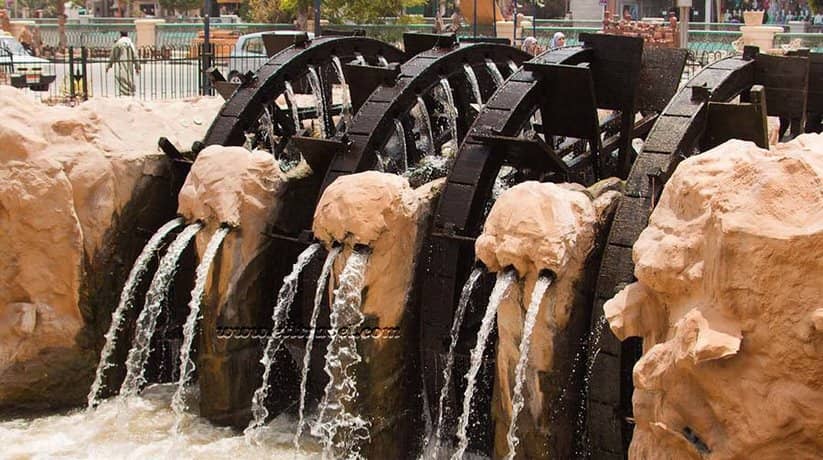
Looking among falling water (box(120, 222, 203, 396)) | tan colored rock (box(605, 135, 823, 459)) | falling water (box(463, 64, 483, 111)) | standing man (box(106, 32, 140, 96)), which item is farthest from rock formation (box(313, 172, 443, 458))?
standing man (box(106, 32, 140, 96))

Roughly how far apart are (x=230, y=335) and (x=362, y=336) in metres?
1.51

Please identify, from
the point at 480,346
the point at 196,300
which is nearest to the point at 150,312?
the point at 196,300

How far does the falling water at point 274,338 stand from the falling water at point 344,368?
655mm

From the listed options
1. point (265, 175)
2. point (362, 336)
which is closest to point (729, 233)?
point (362, 336)

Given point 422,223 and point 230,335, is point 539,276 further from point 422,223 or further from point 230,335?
point 230,335

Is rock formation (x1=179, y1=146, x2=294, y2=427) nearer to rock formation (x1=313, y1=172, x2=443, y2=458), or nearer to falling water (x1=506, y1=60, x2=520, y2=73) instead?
rock formation (x1=313, y1=172, x2=443, y2=458)

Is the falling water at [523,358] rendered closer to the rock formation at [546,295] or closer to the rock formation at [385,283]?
the rock formation at [546,295]

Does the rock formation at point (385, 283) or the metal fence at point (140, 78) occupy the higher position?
the metal fence at point (140, 78)

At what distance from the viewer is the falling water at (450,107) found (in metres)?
11.5

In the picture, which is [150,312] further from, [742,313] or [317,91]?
[742,313]

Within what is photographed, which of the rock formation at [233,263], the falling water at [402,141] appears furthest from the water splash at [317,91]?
the rock formation at [233,263]

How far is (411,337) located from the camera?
353 inches

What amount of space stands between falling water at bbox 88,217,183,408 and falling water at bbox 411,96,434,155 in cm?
298

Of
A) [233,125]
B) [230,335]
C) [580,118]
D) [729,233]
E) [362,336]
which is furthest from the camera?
[233,125]
